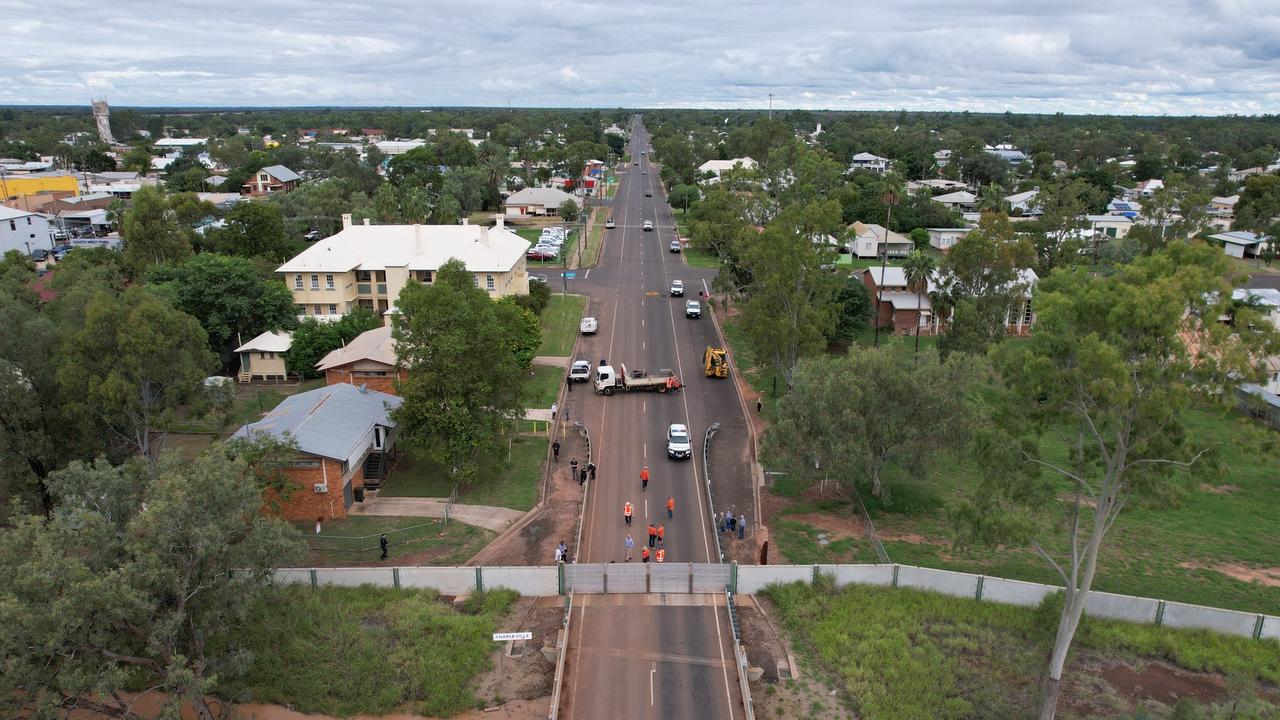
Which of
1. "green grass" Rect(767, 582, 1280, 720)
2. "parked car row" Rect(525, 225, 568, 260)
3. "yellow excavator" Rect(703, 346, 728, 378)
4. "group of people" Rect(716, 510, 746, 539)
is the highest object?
"parked car row" Rect(525, 225, 568, 260)

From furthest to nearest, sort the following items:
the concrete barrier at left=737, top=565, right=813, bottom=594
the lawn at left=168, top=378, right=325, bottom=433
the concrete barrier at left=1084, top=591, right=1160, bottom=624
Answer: the lawn at left=168, top=378, right=325, bottom=433 < the concrete barrier at left=737, top=565, right=813, bottom=594 < the concrete barrier at left=1084, top=591, right=1160, bottom=624

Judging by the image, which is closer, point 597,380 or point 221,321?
point 597,380

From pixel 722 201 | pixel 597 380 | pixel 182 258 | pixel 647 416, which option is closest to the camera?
pixel 647 416

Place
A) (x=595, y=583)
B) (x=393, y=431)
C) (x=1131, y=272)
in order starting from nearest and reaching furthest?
(x=1131, y=272) → (x=595, y=583) → (x=393, y=431)

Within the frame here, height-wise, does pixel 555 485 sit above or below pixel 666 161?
below

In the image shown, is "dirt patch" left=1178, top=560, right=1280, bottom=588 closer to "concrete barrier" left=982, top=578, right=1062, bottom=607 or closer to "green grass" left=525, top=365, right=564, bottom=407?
"concrete barrier" left=982, top=578, right=1062, bottom=607

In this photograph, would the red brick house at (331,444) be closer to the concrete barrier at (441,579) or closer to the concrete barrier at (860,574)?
the concrete barrier at (441,579)

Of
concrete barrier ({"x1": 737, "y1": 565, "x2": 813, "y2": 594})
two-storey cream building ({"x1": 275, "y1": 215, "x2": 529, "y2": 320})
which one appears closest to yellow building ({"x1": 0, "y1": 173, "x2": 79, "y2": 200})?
two-storey cream building ({"x1": 275, "y1": 215, "x2": 529, "y2": 320})

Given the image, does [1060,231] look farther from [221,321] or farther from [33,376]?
[33,376]

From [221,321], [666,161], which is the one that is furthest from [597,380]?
[666,161]
